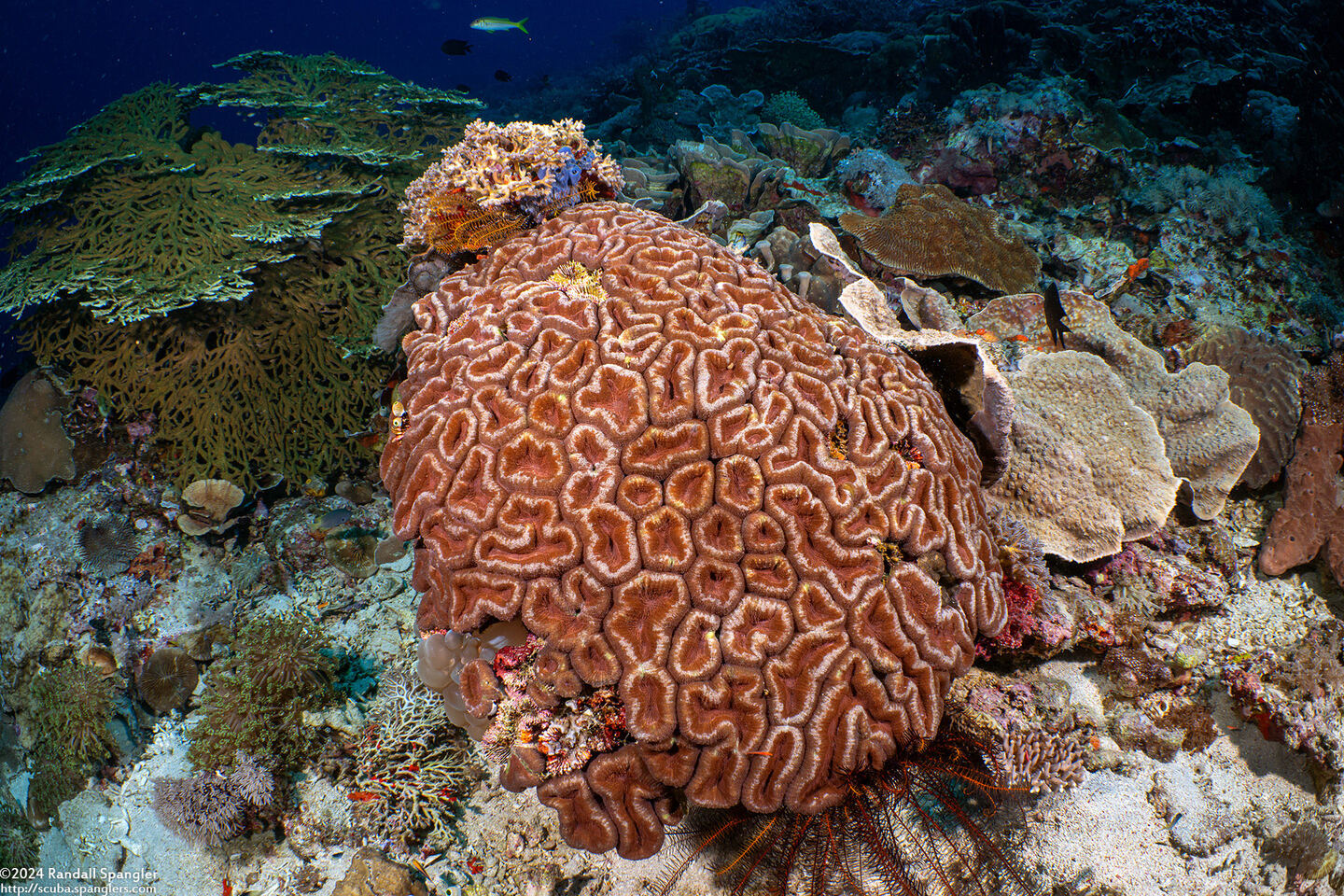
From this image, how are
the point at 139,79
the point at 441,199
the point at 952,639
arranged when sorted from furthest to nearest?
the point at 139,79, the point at 441,199, the point at 952,639

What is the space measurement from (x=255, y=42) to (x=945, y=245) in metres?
125

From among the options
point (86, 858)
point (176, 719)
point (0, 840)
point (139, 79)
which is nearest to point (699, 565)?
point (176, 719)

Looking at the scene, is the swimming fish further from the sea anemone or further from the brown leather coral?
the sea anemone

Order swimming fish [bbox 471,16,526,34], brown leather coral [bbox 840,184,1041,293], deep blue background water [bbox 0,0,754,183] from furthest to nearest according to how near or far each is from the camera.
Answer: deep blue background water [bbox 0,0,754,183] < swimming fish [bbox 471,16,526,34] < brown leather coral [bbox 840,184,1041,293]

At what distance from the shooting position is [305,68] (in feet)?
20.9

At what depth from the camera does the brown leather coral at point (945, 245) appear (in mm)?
4730

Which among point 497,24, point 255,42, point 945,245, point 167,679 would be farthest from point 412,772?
point 255,42

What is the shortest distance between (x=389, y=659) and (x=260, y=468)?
2.35 metres

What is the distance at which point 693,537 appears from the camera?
2.60 m

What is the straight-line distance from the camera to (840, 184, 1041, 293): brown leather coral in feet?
15.5

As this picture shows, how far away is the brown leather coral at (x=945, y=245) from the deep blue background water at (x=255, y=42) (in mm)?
19139

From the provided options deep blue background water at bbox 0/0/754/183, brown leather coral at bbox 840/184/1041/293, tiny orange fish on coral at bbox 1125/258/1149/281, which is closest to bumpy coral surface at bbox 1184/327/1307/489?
tiny orange fish on coral at bbox 1125/258/1149/281

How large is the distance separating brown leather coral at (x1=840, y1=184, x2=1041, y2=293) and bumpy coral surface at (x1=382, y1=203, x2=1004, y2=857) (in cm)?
205

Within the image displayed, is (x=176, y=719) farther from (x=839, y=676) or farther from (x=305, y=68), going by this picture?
(x=305, y=68)
